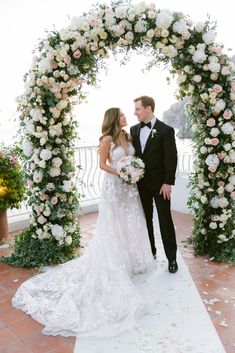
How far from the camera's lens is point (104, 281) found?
3377 mm

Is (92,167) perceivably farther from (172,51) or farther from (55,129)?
(172,51)

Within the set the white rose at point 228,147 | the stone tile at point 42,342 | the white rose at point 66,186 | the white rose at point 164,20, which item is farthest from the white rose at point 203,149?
the stone tile at point 42,342

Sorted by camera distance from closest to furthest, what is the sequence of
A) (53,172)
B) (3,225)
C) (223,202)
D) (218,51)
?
(218,51) → (53,172) → (223,202) → (3,225)

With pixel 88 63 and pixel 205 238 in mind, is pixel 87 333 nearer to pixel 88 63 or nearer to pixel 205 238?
pixel 205 238

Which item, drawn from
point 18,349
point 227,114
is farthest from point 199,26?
point 18,349

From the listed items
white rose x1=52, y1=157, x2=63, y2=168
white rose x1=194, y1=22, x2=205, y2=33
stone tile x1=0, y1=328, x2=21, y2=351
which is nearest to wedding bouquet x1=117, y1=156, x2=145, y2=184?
white rose x1=52, y1=157, x2=63, y2=168

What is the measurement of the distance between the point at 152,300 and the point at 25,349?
1240mm

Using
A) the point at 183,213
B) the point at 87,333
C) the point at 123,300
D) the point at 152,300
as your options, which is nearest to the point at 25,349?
the point at 87,333

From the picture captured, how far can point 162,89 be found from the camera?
4.31 m

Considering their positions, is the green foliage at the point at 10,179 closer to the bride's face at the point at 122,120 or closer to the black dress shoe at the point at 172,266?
the bride's face at the point at 122,120

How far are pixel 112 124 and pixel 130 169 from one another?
0.53 m

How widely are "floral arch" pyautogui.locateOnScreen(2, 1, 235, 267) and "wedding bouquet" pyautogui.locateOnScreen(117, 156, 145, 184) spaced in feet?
2.91

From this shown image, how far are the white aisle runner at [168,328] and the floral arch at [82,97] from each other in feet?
3.67

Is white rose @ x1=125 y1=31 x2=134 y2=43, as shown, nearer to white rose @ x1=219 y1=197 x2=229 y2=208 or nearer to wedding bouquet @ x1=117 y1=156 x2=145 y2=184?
wedding bouquet @ x1=117 y1=156 x2=145 y2=184
